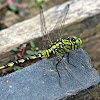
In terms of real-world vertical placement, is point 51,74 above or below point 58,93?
above

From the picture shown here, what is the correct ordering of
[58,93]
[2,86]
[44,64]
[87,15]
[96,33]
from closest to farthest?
[58,93]
[2,86]
[44,64]
[87,15]
[96,33]

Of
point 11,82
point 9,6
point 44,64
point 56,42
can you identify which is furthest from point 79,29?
point 9,6

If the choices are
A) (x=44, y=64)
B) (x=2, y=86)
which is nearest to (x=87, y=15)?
(x=44, y=64)

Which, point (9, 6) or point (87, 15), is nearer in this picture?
point (87, 15)

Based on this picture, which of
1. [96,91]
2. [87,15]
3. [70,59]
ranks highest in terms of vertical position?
[87,15]

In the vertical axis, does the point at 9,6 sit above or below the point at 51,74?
above

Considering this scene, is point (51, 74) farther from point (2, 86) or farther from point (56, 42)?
point (2, 86)

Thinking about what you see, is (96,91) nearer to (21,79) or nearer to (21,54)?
(21,79)

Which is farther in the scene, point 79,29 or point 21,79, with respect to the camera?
point 79,29

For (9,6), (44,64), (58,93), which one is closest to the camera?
(58,93)
